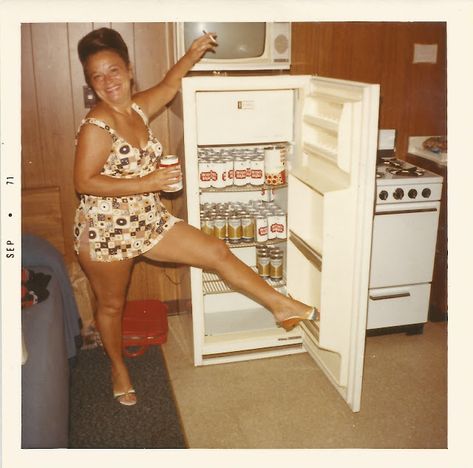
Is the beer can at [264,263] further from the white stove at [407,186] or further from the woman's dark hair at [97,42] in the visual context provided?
the woman's dark hair at [97,42]

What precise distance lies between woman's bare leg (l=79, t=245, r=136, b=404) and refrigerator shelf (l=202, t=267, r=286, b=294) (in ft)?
1.61

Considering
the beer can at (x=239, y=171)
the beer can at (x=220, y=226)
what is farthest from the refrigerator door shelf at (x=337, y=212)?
the beer can at (x=220, y=226)

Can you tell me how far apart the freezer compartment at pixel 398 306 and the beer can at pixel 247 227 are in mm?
638

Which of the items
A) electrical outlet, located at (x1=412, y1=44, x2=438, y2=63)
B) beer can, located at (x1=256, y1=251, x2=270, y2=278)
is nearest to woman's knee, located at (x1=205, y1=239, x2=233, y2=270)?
beer can, located at (x1=256, y1=251, x2=270, y2=278)

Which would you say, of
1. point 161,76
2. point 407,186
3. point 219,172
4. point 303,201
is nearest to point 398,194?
point 407,186

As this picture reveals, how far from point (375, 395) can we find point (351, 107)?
3.85 ft

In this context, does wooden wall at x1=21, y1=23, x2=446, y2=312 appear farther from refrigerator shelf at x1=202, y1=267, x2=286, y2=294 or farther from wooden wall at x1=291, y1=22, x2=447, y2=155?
refrigerator shelf at x1=202, y1=267, x2=286, y2=294

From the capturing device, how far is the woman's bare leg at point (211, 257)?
2.00m

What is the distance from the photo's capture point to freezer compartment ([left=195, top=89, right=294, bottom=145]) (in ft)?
7.23

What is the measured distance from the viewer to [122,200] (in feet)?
6.25
